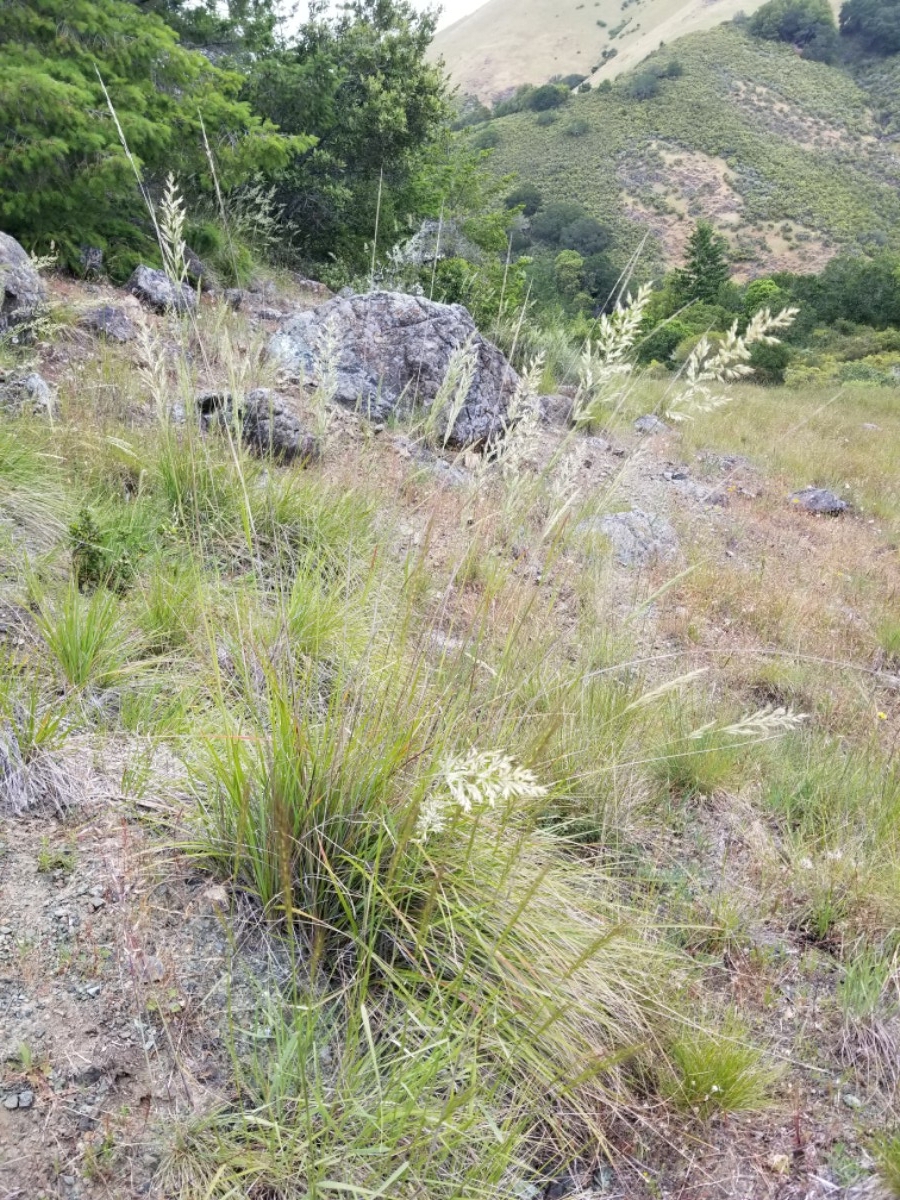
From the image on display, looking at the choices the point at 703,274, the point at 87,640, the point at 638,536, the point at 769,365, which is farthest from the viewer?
the point at 703,274

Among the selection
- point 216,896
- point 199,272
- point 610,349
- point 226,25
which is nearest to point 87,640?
point 216,896

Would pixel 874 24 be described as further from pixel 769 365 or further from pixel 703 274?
pixel 769 365

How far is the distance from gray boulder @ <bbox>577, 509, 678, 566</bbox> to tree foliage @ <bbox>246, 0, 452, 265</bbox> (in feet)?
29.7

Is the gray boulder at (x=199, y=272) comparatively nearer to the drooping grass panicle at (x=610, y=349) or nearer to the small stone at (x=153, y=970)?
the drooping grass panicle at (x=610, y=349)

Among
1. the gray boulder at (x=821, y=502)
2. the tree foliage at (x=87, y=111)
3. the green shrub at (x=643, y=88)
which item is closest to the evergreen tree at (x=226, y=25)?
the tree foliage at (x=87, y=111)

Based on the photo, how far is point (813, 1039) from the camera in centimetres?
179

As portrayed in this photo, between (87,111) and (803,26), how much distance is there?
323 ft

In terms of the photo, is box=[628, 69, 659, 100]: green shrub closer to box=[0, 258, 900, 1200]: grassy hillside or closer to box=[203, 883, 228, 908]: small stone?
box=[0, 258, 900, 1200]: grassy hillside

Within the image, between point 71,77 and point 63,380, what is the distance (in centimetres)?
350

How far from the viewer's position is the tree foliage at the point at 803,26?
240ft

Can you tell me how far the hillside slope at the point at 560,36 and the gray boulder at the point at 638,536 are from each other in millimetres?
110865

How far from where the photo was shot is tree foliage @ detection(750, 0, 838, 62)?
240 ft

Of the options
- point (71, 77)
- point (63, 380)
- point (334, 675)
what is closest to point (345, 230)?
point (71, 77)

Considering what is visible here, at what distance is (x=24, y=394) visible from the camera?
397 cm
